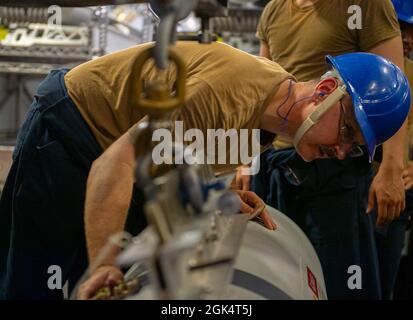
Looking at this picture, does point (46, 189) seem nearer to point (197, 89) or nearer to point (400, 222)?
point (197, 89)

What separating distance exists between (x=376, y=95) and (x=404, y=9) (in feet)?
2.77

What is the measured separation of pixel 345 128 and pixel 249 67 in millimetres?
264

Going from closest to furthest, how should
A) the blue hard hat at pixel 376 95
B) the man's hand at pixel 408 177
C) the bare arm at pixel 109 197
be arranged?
the bare arm at pixel 109 197 < the blue hard hat at pixel 376 95 < the man's hand at pixel 408 177

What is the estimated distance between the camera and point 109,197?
117cm

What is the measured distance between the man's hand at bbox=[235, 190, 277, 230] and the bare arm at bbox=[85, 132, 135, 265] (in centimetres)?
39

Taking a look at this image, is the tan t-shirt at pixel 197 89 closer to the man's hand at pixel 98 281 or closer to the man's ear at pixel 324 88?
the man's ear at pixel 324 88

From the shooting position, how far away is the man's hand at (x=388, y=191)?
6.17ft

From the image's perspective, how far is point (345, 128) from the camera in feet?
4.87

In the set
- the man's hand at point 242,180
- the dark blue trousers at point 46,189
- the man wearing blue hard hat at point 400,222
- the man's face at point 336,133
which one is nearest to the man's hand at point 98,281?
the dark blue trousers at point 46,189

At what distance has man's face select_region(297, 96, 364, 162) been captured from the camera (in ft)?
4.81

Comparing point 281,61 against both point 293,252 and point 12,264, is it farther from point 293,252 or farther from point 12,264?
point 12,264

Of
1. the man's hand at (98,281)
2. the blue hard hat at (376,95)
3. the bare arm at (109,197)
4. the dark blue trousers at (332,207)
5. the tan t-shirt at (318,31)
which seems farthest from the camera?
the dark blue trousers at (332,207)

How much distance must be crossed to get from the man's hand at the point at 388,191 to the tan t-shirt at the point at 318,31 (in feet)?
1.02
